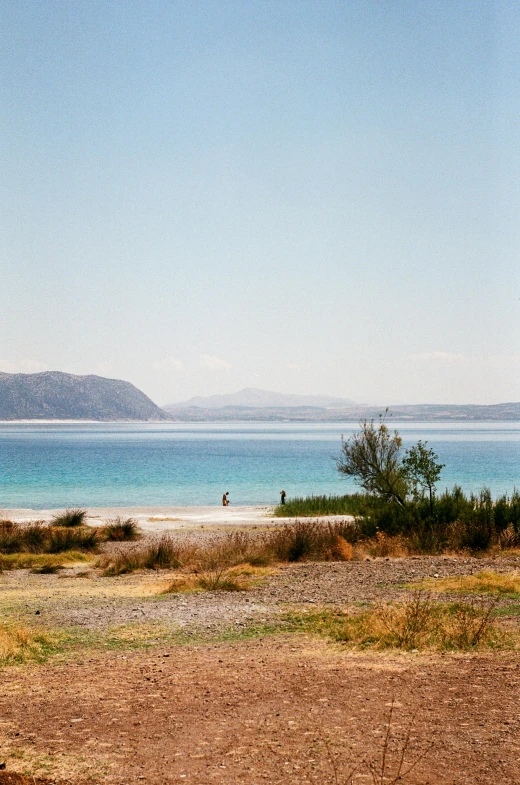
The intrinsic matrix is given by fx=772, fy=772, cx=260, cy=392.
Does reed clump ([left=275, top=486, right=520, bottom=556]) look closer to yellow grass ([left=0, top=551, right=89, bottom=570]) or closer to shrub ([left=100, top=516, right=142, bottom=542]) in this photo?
yellow grass ([left=0, top=551, right=89, bottom=570])

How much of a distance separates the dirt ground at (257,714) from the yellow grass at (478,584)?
453 centimetres

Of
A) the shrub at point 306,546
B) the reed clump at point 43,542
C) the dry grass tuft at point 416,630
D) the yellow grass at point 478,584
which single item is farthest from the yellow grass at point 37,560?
the dry grass tuft at point 416,630

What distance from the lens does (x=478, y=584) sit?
541 inches

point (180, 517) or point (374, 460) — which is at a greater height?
point (374, 460)

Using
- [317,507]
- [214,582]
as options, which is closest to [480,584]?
[214,582]

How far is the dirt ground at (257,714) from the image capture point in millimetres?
5543

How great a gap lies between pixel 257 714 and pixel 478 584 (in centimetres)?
808

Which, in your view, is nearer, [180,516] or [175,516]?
[175,516]

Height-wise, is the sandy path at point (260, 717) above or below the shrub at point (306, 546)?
above

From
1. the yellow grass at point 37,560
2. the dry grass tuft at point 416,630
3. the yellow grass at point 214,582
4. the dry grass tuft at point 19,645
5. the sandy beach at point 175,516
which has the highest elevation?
the dry grass tuft at point 416,630

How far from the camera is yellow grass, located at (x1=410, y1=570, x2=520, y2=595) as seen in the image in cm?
1341

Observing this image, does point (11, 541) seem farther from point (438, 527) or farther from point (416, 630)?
point (416, 630)

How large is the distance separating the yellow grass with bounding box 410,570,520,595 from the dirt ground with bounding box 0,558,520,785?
4534mm

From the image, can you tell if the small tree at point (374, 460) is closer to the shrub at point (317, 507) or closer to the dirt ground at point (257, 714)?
the shrub at point (317, 507)
